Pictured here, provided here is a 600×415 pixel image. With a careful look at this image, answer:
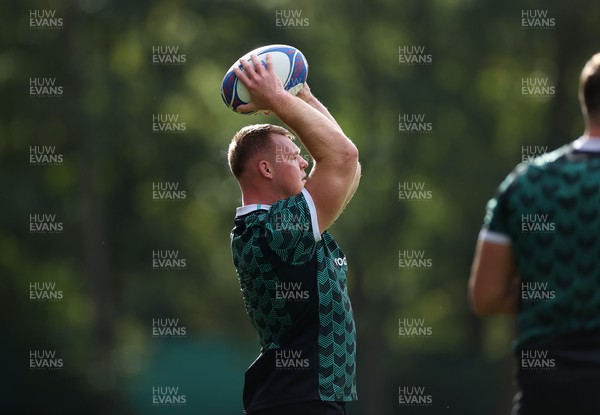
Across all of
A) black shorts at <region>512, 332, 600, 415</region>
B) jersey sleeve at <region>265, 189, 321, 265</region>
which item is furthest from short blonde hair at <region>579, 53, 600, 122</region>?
jersey sleeve at <region>265, 189, 321, 265</region>

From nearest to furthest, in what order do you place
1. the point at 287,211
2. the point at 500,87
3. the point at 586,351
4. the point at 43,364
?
the point at 586,351, the point at 287,211, the point at 43,364, the point at 500,87

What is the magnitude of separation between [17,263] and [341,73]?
8847 mm

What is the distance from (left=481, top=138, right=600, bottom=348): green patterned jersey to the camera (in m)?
3.51

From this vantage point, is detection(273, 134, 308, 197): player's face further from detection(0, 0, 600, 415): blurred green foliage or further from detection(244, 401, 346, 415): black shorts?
detection(0, 0, 600, 415): blurred green foliage

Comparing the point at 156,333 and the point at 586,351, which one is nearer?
the point at 586,351

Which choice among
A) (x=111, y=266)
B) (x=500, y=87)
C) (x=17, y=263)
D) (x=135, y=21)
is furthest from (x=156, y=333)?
(x=500, y=87)

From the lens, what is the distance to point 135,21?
24156 mm

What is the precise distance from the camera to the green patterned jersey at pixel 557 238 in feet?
11.5

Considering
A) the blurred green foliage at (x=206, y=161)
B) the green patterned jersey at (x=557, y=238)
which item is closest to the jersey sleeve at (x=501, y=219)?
the green patterned jersey at (x=557, y=238)

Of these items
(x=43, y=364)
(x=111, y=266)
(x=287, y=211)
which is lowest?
(x=43, y=364)

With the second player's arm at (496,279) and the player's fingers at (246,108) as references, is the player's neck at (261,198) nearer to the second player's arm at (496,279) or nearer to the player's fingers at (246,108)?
Answer: the player's fingers at (246,108)

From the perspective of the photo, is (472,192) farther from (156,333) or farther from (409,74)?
(156,333)

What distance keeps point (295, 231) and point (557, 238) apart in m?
1.23

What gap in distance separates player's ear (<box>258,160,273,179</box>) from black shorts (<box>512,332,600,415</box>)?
1588 mm
